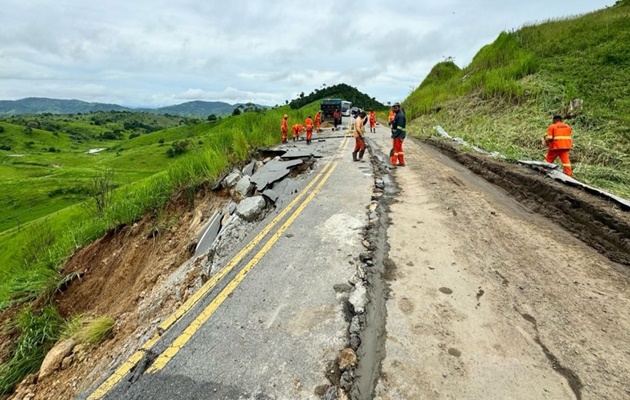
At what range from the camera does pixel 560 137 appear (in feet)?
25.8

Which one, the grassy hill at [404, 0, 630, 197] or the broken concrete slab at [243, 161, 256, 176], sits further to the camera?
the broken concrete slab at [243, 161, 256, 176]

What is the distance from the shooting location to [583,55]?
16.6 meters

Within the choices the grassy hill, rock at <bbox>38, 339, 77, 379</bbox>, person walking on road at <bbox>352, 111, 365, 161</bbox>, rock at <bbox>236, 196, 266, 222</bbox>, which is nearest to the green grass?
rock at <bbox>38, 339, 77, 379</bbox>

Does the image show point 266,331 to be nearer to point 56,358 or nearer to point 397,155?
point 56,358

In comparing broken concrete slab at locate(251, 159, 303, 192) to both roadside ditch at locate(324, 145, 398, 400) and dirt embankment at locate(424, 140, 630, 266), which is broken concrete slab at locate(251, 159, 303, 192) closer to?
roadside ditch at locate(324, 145, 398, 400)

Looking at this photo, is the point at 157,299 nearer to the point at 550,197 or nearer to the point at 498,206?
the point at 498,206

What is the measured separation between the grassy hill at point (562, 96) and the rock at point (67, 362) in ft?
30.4

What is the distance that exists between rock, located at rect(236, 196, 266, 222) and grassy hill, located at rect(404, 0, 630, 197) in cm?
698

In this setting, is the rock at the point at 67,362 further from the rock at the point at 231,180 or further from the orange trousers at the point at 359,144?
the orange trousers at the point at 359,144

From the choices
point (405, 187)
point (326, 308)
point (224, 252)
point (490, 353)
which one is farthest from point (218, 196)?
point (490, 353)

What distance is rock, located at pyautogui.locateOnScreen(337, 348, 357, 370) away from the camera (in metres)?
2.57

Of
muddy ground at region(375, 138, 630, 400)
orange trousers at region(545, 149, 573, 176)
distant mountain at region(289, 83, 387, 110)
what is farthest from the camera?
distant mountain at region(289, 83, 387, 110)

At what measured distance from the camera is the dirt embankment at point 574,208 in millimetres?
4633

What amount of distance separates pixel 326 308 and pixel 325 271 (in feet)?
2.43
